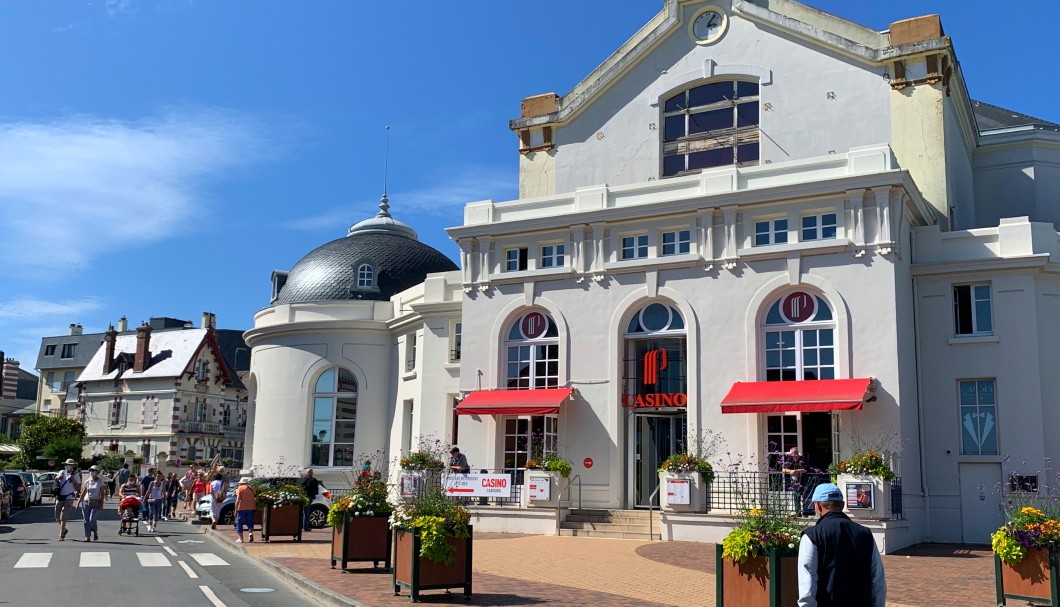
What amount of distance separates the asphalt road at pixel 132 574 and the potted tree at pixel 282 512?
1142 mm

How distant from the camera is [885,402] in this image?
21.9 m

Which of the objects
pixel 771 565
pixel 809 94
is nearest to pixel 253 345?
pixel 809 94

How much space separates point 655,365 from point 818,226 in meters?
5.16

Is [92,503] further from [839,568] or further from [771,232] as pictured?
[839,568]

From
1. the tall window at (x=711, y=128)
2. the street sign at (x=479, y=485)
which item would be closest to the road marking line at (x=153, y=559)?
the street sign at (x=479, y=485)

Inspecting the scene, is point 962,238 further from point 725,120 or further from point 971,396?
point 725,120

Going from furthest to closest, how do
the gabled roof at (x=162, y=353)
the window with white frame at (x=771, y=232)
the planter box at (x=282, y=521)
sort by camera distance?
the gabled roof at (x=162, y=353)
the window with white frame at (x=771, y=232)
the planter box at (x=282, y=521)

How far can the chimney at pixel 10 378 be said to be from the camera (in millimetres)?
90125

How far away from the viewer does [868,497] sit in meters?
20.1

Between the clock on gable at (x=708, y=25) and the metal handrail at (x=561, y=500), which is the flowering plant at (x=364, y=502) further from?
the clock on gable at (x=708, y=25)

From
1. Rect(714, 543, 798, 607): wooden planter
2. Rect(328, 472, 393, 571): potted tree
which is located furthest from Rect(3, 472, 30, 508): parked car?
Rect(714, 543, 798, 607): wooden planter

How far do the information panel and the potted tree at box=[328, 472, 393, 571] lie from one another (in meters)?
8.43

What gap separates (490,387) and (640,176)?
7.52 m

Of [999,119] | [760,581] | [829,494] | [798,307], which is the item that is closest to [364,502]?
[760,581]
